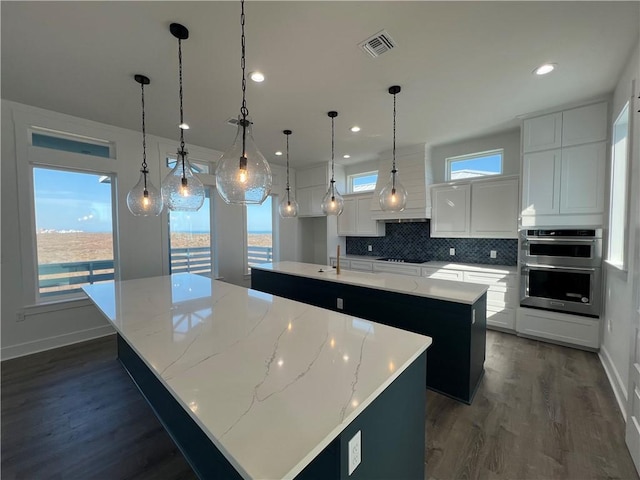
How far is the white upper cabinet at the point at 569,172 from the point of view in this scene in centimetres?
288

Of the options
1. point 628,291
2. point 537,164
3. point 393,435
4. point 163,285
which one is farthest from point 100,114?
point 628,291

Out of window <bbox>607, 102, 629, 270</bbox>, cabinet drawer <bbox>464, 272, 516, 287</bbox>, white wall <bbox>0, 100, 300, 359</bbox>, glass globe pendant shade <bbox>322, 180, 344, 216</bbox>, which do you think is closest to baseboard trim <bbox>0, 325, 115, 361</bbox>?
white wall <bbox>0, 100, 300, 359</bbox>

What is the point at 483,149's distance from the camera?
4.14m

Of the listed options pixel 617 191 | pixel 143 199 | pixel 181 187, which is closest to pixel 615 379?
pixel 617 191

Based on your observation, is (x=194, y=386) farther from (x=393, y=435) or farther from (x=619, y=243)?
(x=619, y=243)

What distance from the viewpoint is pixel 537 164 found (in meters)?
3.24

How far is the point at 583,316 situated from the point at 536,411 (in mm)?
1680

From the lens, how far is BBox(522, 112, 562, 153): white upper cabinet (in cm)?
311

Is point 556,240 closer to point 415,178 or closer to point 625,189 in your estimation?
point 625,189

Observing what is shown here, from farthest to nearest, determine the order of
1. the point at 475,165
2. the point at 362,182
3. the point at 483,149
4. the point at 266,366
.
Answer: the point at 362,182, the point at 475,165, the point at 483,149, the point at 266,366

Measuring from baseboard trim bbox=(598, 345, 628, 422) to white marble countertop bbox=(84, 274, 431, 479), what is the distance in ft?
7.03

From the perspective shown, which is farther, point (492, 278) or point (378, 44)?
point (492, 278)

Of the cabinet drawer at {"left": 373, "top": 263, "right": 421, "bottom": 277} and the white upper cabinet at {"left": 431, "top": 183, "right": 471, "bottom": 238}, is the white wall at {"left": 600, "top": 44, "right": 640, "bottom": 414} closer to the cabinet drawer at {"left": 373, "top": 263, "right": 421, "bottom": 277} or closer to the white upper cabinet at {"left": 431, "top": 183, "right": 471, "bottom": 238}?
the white upper cabinet at {"left": 431, "top": 183, "right": 471, "bottom": 238}

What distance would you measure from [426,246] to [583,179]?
7.51ft
